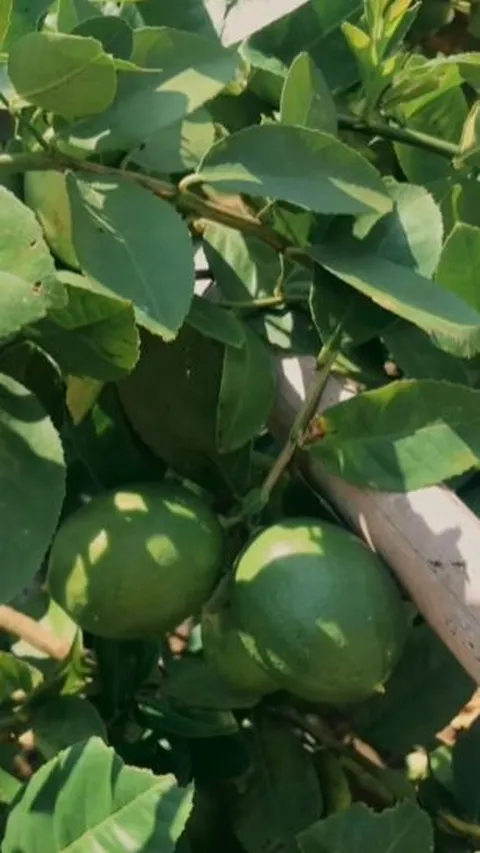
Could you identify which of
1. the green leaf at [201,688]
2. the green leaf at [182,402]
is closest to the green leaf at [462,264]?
the green leaf at [182,402]

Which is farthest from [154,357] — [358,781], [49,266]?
[358,781]

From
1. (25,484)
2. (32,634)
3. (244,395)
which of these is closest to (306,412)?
(244,395)

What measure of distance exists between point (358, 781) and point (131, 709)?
0.16 meters

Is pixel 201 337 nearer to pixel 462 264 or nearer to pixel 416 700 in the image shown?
pixel 462 264

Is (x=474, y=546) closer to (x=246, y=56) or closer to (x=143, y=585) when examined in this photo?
(x=143, y=585)

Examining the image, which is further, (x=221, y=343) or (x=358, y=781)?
(x=358, y=781)

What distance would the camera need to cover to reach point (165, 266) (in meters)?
0.50

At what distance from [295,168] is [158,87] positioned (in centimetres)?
6

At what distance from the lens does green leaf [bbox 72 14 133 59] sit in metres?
0.49

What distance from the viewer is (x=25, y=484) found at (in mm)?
499

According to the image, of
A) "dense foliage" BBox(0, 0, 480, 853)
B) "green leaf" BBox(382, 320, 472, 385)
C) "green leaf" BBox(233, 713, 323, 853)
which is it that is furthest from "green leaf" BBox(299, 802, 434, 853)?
"green leaf" BBox(382, 320, 472, 385)

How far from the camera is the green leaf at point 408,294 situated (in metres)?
0.50

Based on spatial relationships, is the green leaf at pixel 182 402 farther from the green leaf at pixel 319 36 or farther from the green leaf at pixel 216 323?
the green leaf at pixel 319 36

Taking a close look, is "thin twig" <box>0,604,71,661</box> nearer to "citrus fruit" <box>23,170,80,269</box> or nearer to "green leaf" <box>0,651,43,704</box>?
"green leaf" <box>0,651,43,704</box>
